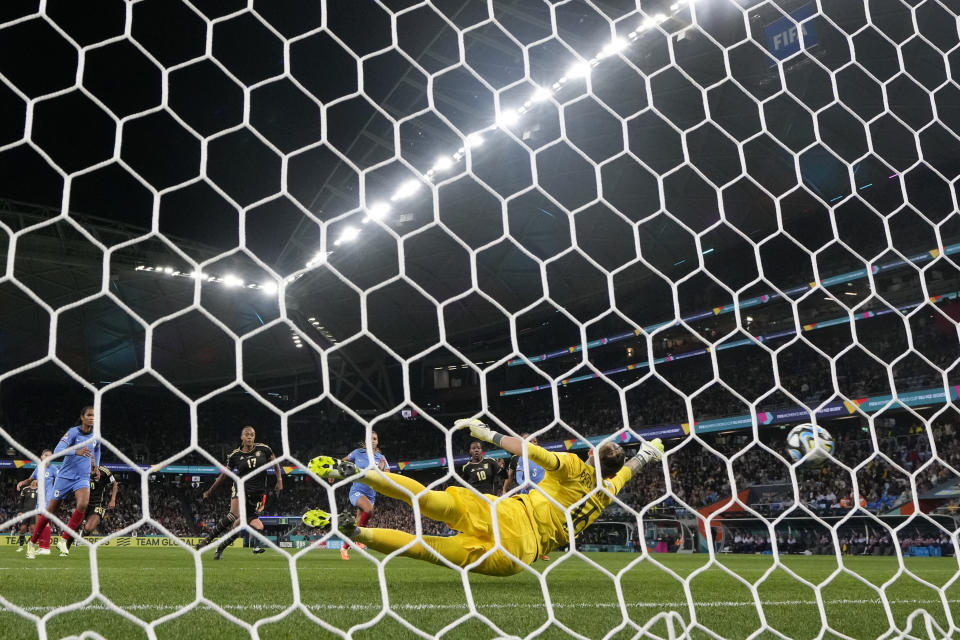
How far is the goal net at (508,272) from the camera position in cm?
444

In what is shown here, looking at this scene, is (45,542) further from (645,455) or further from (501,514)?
(645,455)

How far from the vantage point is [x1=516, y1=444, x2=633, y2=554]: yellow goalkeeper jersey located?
3.33m

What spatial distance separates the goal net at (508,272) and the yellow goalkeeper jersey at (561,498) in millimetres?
313

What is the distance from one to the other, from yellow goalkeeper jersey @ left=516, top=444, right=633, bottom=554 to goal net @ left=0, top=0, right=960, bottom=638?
1.03 feet

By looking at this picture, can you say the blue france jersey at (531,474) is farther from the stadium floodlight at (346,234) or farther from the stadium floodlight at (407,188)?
the stadium floodlight at (407,188)

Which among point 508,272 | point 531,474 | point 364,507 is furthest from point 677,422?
point 364,507

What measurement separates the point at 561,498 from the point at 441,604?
847 mm

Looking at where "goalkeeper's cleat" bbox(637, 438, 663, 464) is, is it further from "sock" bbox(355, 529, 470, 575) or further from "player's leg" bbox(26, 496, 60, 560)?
"player's leg" bbox(26, 496, 60, 560)

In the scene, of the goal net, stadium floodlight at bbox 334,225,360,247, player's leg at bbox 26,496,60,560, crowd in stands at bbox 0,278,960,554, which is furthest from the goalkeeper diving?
crowd in stands at bbox 0,278,960,554

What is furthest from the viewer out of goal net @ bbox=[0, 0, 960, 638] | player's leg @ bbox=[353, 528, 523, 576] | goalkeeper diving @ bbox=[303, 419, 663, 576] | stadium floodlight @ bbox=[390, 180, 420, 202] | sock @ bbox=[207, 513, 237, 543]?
stadium floodlight @ bbox=[390, 180, 420, 202]

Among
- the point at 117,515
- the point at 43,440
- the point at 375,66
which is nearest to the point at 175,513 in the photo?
the point at 117,515

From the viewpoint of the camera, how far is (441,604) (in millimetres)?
2980

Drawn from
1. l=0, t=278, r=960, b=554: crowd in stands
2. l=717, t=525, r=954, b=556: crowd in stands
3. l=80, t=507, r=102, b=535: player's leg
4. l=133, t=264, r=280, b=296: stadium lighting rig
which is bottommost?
l=0, t=278, r=960, b=554: crowd in stands

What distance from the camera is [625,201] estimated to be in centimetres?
1692
